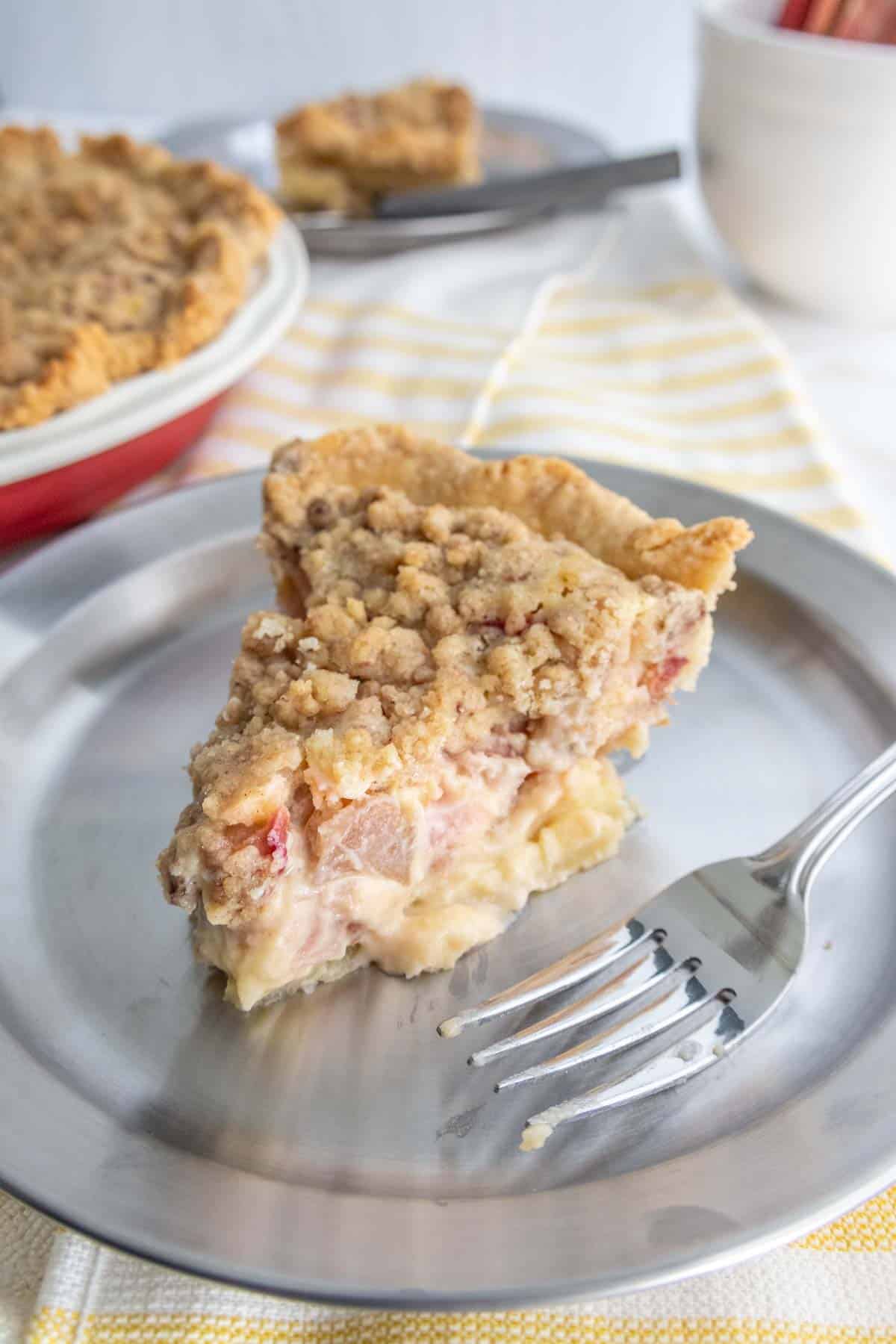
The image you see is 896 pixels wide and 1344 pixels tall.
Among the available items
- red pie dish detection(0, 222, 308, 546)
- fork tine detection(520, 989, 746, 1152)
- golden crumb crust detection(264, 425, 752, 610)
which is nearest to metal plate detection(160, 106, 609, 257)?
red pie dish detection(0, 222, 308, 546)

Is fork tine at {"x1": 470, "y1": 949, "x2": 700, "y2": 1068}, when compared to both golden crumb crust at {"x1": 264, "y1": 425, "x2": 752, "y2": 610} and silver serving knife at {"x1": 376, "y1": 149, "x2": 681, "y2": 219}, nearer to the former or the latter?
golden crumb crust at {"x1": 264, "y1": 425, "x2": 752, "y2": 610}

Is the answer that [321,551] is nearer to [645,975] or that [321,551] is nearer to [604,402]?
[645,975]

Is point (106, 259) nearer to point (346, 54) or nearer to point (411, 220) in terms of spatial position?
point (411, 220)

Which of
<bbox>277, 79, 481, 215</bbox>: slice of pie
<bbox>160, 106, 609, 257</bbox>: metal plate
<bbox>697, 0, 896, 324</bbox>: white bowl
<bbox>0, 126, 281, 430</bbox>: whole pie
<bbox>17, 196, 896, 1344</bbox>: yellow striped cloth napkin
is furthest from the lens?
<bbox>277, 79, 481, 215</bbox>: slice of pie

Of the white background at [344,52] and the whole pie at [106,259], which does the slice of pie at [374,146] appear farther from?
the white background at [344,52]

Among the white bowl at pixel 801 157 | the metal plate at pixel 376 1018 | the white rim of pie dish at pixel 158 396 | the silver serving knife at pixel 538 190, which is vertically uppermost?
the white bowl at pixel 801 157

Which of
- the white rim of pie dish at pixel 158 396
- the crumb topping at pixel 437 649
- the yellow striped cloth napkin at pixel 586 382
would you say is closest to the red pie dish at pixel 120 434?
the white rim of pie dish at pixel 158 396
